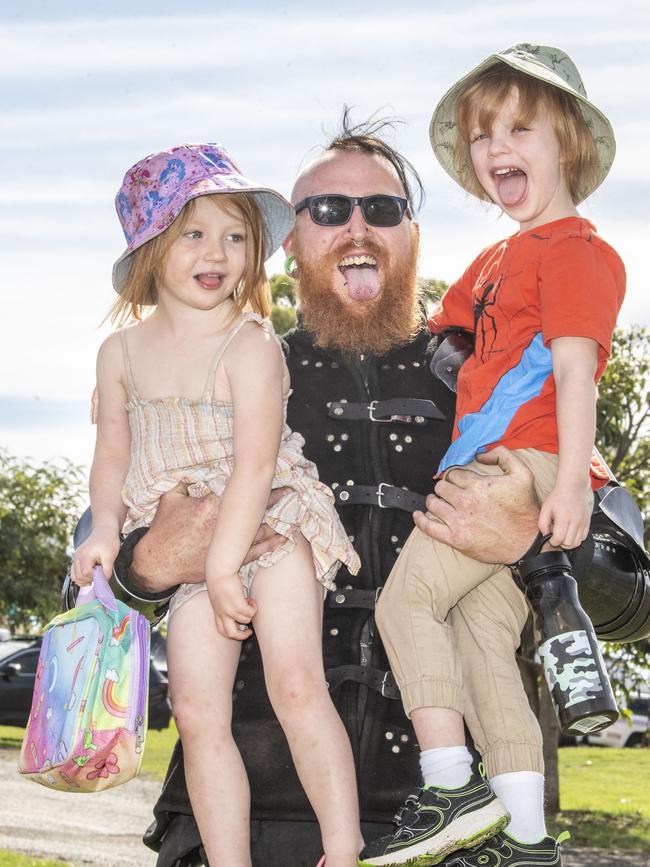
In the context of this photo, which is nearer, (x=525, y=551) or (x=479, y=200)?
(x=525, y=551)

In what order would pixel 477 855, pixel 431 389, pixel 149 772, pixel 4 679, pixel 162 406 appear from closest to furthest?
1. pixel 477 855
2. pixel 162 406
3. pixel 431 389
4. pixel 149 772
5. pixel 4 679

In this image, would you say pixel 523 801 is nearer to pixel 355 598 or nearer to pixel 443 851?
pixel 443 851

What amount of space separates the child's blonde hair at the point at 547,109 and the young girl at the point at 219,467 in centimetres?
75

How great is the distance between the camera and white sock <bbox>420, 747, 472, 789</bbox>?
3449 mm

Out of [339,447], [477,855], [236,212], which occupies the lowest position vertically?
[477,855]

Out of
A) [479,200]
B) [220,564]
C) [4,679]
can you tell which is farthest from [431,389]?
[4,679]

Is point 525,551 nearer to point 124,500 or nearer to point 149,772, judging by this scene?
point 124,500

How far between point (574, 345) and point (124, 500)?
1.54 metres

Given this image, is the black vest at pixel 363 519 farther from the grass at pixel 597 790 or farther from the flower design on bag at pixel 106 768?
the grass at pixel 597 790

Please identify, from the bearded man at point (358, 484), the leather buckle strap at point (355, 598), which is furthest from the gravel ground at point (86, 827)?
the leather buckle strap at point (355, 598)

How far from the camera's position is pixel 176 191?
157 inches

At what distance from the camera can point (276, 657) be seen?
3.71 metres

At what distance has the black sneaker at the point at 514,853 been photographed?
11.6ft

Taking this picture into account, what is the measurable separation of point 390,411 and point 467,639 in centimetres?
107
